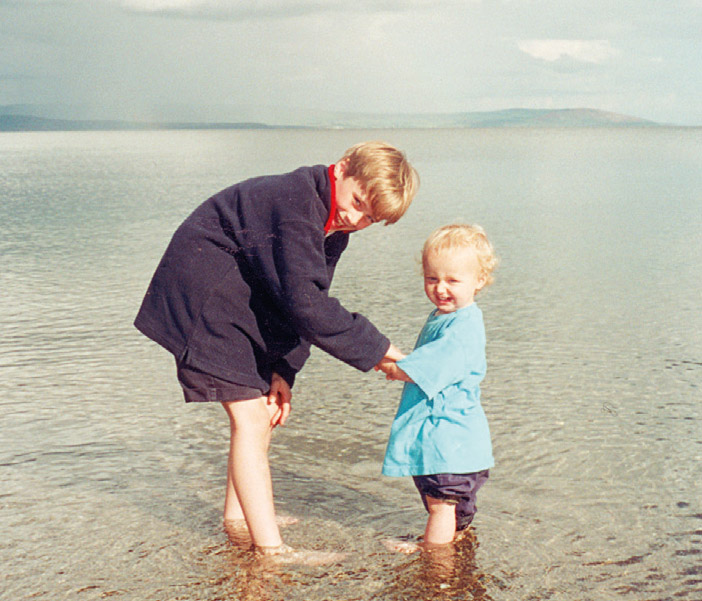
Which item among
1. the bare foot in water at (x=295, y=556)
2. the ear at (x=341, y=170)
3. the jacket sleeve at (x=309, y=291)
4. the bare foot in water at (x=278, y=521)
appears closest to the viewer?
the jacket sleeve at (x=309, y=291)

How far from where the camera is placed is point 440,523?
10.3 feet

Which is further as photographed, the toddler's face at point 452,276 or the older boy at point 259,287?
the toddler's face at point 452,276

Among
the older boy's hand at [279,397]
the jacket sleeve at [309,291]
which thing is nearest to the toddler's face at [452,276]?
the jacket sleeve at [309,291]

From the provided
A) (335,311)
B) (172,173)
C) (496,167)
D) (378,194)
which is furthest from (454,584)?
(496,167)

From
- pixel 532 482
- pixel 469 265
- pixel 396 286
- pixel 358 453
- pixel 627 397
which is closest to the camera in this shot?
pixel 469 265

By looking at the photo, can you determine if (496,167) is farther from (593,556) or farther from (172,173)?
(593,556)

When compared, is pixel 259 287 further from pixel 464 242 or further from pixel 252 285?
pixel 464 242

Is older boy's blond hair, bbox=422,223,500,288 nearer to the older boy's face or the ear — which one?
the older boy's face

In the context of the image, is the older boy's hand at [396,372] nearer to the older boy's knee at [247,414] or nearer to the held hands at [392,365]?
the held hands at [392,365]

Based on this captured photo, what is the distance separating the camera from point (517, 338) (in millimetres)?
5938

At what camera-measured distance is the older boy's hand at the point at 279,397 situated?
3.16m

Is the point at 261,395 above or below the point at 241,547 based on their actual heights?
above

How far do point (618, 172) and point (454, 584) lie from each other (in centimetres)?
2468

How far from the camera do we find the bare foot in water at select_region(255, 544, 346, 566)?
122 inches
